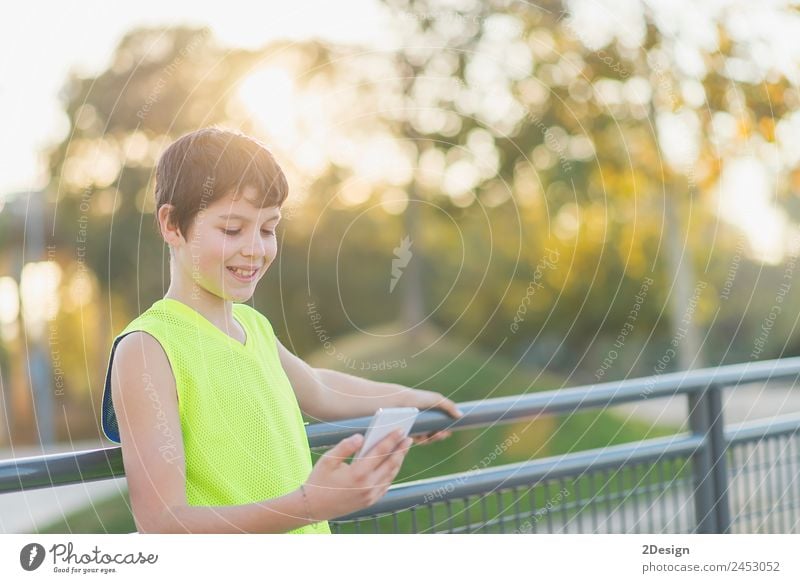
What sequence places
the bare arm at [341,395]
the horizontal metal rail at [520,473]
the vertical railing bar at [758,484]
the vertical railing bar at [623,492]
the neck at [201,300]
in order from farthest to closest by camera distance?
the vertical railing bar at [758,484] → the vertical railing bar at [623,492] → the horizontal metal rail at [520,473] → the bare arm at [341,395] → the neck at [201,300]

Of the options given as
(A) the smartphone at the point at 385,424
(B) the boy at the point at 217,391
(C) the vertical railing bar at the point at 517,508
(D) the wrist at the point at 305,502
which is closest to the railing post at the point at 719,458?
(C) the vertical railing bar at the point at 517,508

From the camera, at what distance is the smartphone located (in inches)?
61.4

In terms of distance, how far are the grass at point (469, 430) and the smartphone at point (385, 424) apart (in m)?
3.99

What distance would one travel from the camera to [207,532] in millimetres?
1573

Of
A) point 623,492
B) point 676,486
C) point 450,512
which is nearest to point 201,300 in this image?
point 450,512

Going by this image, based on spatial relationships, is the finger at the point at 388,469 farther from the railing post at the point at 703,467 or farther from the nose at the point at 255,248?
the railing post at the point at 703,467

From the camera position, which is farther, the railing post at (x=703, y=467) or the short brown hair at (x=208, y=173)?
the railing post at (x=703, y=467)

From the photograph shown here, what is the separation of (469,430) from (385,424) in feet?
20.8

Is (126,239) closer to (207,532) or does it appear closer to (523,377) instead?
(523,377)

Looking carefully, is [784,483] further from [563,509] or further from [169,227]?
[169,227]

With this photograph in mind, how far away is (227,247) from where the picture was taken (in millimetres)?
1655

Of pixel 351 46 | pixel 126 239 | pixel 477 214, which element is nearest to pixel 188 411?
pixel 351 46

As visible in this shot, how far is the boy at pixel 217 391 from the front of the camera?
1479 mm

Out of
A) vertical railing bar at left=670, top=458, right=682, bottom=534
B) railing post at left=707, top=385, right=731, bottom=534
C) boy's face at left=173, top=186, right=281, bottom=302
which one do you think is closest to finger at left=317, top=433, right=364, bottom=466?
A: boy's face at left=173, top=186, right=281, bottom=302
